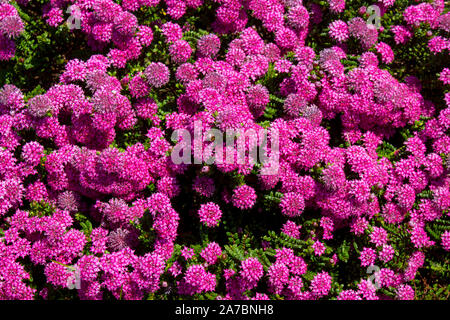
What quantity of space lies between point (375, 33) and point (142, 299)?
3670mm

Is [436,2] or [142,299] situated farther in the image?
[436,2]

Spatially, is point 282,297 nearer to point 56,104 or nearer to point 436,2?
point 56,104

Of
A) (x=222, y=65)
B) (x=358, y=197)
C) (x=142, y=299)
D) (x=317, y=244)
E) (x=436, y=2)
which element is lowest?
(x=142, y=299)

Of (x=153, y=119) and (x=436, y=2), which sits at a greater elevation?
(x=436, y=2)

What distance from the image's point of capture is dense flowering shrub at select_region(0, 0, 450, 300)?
12.4 feet

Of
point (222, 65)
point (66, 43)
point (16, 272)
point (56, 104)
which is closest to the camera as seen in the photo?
point (16, 272)

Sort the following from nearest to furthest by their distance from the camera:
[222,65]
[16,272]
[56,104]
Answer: [16,272] → [56,104] → [222,65]

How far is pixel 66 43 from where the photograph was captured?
4.65 metres

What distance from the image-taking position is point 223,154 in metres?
3.55

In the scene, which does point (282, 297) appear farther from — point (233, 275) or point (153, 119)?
point (153, 119)

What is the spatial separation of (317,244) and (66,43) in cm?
350

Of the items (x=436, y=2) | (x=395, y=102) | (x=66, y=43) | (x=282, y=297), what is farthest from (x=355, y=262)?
(x=66, y=43)

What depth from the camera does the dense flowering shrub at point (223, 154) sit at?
378 cm

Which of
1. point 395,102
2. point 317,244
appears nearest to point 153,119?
point 317,244
